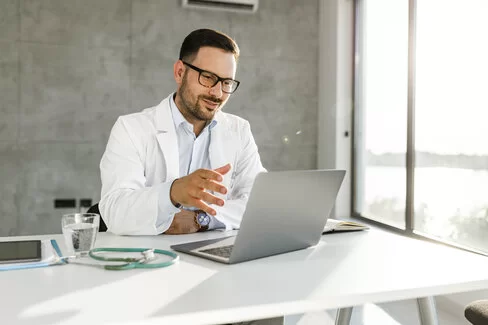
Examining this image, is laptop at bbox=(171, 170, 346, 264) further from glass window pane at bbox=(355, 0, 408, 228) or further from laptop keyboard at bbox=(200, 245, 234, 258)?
glass window pane at bbox=(355, 0, 408, 228)

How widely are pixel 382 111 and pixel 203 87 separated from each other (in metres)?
2.43

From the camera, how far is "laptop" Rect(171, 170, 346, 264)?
1085mm

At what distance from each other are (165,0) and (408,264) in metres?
3.48

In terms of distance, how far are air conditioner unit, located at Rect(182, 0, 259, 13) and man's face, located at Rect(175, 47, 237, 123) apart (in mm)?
2240

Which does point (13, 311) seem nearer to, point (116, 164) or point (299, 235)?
point (299, 235)

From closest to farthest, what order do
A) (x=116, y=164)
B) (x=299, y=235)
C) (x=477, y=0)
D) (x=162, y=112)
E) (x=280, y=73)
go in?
(x=299, y=235) < (x=116, y=164) < (x=162, y=112) < (x=477, y=0) < (x=280, y=73)

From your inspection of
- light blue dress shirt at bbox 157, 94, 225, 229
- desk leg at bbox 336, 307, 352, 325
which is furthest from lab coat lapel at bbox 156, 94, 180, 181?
desk leg at bbox 336, 307, 352, 325

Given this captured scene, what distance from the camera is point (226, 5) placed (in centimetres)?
419

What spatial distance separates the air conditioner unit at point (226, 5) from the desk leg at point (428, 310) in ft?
11.1

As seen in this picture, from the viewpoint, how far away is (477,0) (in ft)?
9.47

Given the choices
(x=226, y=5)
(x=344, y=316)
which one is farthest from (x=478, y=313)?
(x=226, y=5)

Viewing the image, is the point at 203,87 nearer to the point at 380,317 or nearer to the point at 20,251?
the point at 20,251

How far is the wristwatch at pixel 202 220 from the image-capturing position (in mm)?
Answer: 1636

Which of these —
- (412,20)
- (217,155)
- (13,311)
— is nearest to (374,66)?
(412,20)
